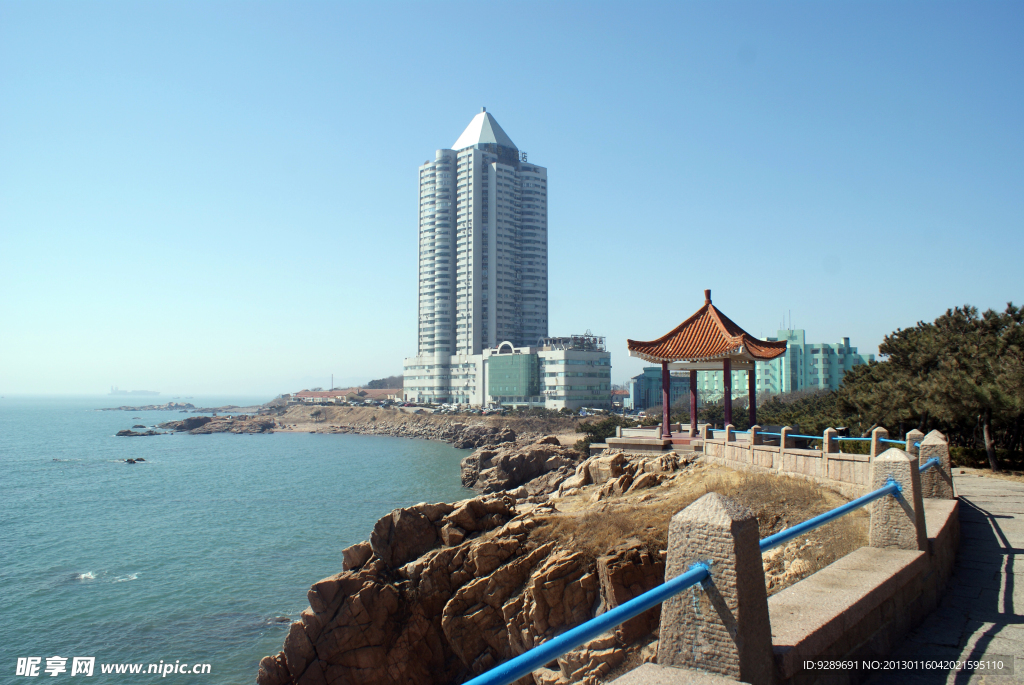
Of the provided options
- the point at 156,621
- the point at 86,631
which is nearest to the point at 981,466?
the point at 156,621

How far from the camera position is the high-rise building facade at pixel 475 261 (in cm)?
12588

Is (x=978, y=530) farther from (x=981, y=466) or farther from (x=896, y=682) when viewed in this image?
(x=981, y=466)

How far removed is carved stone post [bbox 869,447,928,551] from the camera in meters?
5.53

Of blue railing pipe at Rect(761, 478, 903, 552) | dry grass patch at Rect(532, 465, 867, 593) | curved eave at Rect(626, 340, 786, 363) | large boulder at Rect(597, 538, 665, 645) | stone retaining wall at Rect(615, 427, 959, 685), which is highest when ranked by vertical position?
Answer: curved eave at Rect(626, 340, 786, 363)

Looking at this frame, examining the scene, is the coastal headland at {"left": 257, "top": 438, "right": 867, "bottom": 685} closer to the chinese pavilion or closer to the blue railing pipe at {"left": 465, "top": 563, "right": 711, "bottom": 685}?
the chinese pavilion

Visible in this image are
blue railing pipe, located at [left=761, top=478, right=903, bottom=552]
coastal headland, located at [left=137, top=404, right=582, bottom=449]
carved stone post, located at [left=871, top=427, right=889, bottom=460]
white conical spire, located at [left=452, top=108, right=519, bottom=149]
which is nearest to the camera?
blue railing pipe, located at [left=761, top=478, right=903, bottom=552]

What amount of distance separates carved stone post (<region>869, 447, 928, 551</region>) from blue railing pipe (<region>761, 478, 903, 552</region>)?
0.07m

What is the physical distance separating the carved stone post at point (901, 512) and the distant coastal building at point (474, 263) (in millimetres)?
115891

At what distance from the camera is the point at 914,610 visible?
5.02 meters

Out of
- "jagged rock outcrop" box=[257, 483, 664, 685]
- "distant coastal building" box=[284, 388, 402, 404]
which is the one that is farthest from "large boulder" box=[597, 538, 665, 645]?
"distant coastal building" box=[284, 388, 402, 404]

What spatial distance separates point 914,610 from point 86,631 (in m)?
24.6

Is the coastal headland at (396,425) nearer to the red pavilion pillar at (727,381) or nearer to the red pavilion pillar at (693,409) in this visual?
the red pavilion pillar at (693,409)

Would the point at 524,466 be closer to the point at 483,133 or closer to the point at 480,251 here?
the point at 480,251

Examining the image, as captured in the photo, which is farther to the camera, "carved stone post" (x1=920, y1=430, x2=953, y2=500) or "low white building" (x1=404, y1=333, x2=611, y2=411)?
"low white building" (x1=404, y1=333, x2=611, y2=411)
